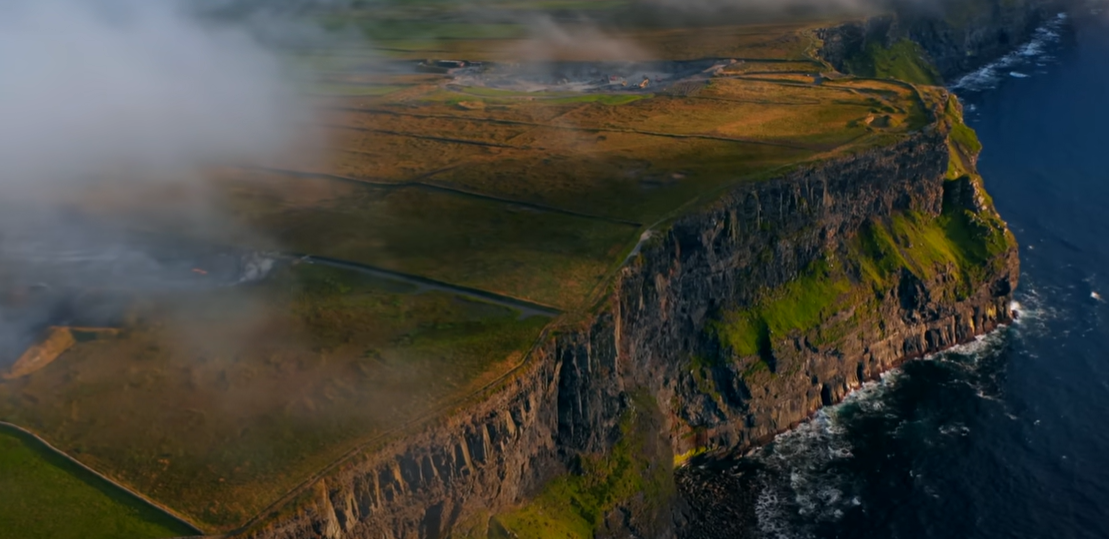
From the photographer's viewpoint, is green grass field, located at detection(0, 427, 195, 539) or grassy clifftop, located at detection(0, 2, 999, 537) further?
grassy clifftop, located at detection(0, 2, 999, 537)

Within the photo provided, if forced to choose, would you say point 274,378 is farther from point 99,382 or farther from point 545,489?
point 545,489

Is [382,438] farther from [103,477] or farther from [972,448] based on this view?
[972,448]

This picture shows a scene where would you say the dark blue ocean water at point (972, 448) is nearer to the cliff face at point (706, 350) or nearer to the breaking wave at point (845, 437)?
the breaking wave at point (845, 437)

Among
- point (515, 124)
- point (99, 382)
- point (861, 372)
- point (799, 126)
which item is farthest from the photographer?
point (515, 124)

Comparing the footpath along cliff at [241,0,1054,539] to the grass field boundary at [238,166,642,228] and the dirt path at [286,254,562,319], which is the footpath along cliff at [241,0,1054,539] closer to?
the dirt path at [286,254,562,319]

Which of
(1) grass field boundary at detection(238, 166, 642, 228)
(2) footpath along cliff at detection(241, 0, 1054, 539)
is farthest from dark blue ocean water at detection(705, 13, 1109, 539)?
(1) grass field boundary at detection(238, 166, 642, 228)

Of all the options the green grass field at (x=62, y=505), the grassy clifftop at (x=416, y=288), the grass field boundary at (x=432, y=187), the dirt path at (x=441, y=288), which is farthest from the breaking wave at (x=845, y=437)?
the green grass field at (x=62, y=505)

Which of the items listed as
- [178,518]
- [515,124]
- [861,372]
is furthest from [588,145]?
[178,518]
